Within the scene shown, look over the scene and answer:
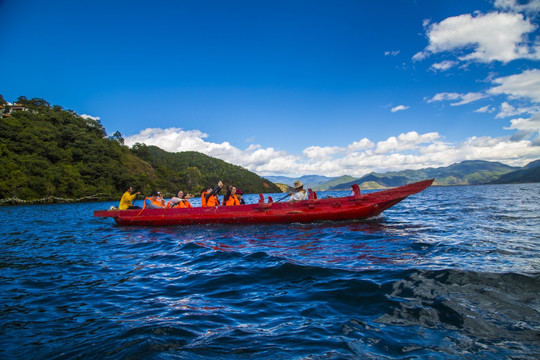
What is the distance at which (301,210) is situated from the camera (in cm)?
1389

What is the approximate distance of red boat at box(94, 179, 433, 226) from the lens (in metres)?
13.4

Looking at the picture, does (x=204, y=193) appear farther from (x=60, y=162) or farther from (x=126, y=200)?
(x=60, y=162)

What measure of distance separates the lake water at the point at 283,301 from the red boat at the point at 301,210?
383 cm

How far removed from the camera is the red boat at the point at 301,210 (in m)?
13.4

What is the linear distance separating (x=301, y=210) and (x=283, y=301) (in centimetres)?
908

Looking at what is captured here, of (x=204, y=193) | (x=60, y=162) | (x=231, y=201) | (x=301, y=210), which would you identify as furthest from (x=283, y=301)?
(x=60, y=162)

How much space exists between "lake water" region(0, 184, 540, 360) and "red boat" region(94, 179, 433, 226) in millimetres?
3827

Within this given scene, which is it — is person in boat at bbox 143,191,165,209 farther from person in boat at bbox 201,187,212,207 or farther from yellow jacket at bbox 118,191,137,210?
person in boat at bbox 201,187,212,207

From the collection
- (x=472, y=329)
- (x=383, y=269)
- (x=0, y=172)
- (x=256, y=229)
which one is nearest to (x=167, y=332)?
(x=472, y=329)

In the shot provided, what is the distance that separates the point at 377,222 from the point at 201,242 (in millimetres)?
8428

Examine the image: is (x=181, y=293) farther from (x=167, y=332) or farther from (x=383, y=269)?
(x=383, y=269)

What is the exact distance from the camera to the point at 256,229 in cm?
1362

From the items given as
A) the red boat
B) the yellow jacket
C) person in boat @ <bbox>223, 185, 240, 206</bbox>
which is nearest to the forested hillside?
the yellow jacket

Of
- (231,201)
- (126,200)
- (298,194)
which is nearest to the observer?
(298,194)
